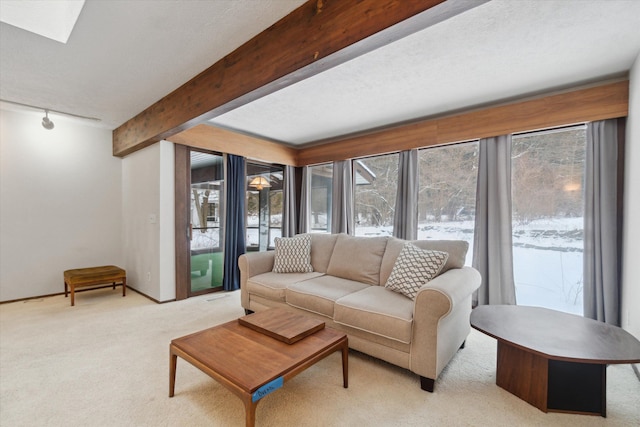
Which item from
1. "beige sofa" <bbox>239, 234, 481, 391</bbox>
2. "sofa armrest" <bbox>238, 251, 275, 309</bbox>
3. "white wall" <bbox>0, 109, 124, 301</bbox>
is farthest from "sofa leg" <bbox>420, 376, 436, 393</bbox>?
"white wall" <bbox>0, 109, 124, 301</bbox>

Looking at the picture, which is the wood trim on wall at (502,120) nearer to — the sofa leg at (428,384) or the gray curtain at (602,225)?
the gray curtain at (602,225)

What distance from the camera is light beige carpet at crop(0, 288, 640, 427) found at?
65.9 inches

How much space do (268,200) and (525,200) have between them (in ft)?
12.8

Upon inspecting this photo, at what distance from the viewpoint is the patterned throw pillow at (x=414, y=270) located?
2.42 m

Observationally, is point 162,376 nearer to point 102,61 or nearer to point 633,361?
point 102,61

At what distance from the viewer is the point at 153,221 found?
3.86m

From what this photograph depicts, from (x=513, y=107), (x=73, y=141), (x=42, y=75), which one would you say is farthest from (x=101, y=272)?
(x=513, y=107)

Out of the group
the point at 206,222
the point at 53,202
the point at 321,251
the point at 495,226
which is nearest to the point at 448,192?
the point at 495,226

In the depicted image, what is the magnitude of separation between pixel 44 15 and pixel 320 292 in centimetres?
290

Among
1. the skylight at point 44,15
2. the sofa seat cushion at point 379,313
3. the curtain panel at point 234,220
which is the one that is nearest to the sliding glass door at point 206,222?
the curtain panel at point 234,220

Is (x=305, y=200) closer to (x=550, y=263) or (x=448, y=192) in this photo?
(x=448, y=192)

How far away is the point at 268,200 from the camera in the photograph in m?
5.26

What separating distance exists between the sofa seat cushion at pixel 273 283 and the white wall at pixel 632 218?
9.03 ft

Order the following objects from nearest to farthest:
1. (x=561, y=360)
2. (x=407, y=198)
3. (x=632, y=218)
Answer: (x=561, y=360), (x=632, y=218), (x=407, y=198)
